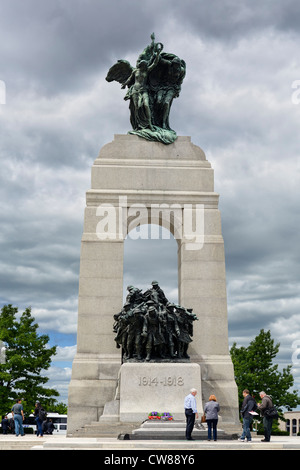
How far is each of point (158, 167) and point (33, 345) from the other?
65.9ft

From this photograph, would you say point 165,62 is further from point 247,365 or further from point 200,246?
point 247,365

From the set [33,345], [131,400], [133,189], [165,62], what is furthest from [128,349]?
[33,345]

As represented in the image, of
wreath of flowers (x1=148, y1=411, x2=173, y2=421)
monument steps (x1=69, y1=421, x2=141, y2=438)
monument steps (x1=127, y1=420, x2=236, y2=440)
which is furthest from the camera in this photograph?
monument steps (x1=69, y1=421, x2=141, y2=438)

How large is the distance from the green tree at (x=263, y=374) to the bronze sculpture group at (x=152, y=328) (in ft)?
71.6

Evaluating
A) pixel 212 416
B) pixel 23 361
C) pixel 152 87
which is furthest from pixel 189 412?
pixel 23 361

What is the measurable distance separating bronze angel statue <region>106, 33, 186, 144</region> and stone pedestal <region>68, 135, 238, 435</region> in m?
1.08

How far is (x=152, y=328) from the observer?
70.0ft

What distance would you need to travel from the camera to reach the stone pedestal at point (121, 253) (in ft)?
74.7

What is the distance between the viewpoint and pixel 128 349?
2155 centimetres

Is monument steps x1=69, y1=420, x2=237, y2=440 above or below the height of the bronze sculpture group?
below

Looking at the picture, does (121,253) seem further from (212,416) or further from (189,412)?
(212,416)

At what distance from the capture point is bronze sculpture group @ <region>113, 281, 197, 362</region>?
21.2 meters

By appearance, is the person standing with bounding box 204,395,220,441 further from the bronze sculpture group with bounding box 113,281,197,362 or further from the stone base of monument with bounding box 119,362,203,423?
the bronze sculpture group with bounding box 113,281,197,362

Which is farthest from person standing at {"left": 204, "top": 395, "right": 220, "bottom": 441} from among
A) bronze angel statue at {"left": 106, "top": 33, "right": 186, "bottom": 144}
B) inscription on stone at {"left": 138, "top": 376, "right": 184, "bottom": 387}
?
bronze angel statue at {"left": 106, "top": 33, "right": 186, "bottom": 144}
